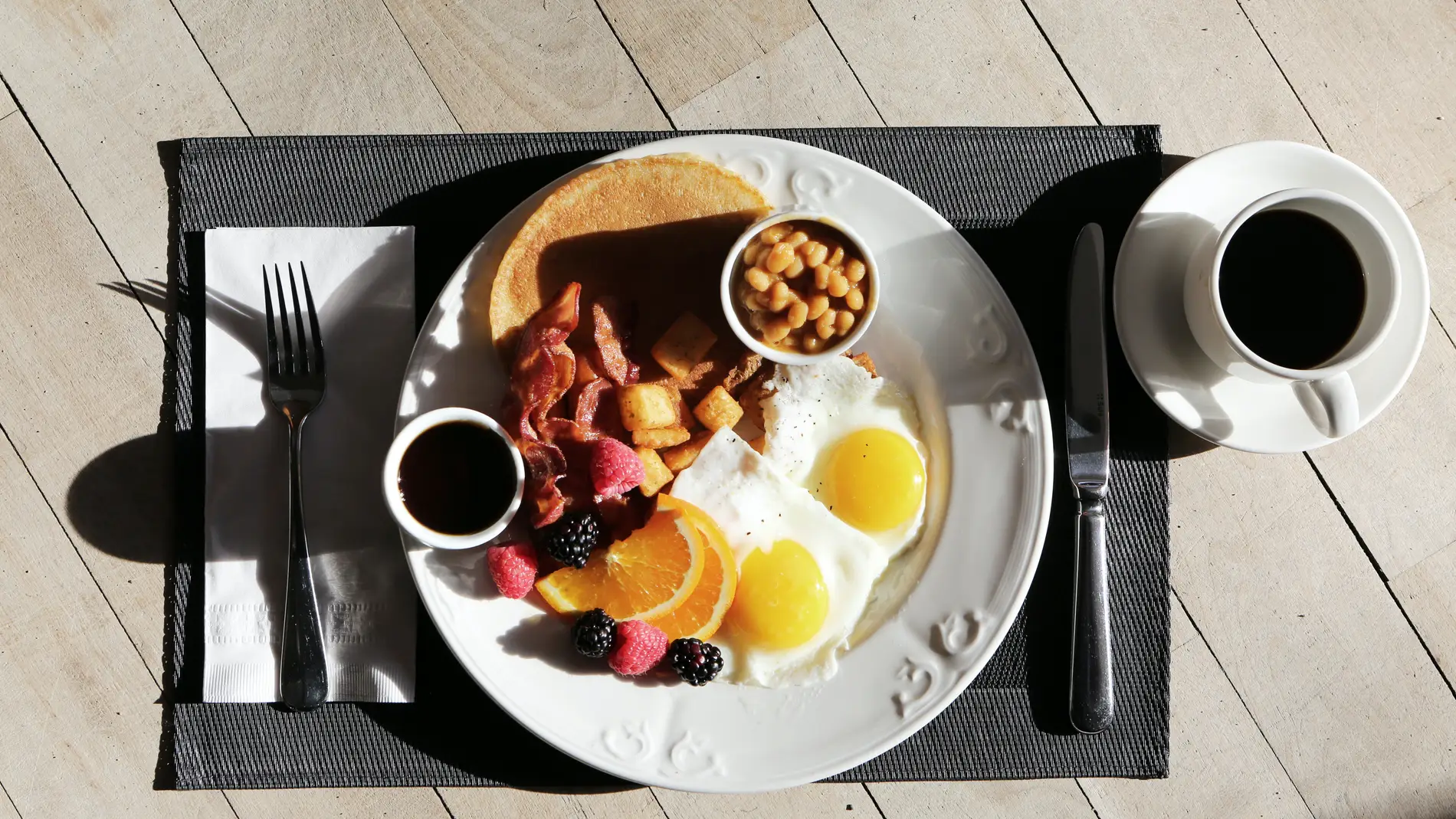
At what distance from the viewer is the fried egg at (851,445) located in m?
1.44

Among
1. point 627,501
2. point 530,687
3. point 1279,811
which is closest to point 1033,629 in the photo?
point 1279,811

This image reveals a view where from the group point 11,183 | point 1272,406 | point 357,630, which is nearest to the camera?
point 1272,406

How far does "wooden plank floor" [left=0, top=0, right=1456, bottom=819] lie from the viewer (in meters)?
1.59

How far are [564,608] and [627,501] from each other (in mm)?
194

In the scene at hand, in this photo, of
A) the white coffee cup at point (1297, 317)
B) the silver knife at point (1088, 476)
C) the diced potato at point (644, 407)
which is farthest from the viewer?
the silver knife at point (1088, 476)

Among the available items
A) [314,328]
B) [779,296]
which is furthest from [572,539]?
[314,328]

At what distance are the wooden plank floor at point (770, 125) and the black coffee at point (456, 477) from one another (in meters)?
0.59

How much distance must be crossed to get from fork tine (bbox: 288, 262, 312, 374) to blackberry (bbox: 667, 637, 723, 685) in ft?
2.55

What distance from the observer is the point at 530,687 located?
4.63 feet

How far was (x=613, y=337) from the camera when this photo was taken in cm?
141

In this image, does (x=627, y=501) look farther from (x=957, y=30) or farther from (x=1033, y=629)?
(x=957, y=30)

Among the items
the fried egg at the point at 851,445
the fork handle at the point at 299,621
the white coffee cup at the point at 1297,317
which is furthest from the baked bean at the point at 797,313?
the fork handle at the point at 299,621

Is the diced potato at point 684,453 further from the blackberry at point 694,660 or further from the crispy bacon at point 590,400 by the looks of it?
the blackberry at point 694,660

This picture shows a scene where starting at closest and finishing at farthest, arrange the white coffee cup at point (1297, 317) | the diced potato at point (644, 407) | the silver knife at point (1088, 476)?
the white coffee cup at point (1297, 317), the diced potato at point (644, 407), the silver knife at point (1088, 476)
